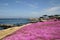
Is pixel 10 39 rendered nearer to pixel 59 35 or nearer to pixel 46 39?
pixel 46 39

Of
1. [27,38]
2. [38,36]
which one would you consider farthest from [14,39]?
[38,36]

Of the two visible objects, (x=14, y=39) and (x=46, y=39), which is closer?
(x=46, y=39)

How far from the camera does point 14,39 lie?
6.83 m

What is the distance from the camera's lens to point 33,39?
6551 millimetres

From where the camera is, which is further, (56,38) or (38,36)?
(38,36)

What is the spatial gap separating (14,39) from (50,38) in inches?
66.8

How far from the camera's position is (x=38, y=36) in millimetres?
6922

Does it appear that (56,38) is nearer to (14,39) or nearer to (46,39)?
(46,39)

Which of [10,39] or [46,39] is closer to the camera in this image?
[46,39]

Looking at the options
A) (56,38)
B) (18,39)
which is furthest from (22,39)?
(56,38)

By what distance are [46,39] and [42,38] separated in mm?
259

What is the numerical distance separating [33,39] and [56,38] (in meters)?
1.04

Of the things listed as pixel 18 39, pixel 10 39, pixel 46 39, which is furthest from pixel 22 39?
pixel 46 39

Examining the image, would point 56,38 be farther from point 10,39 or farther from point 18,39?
point 10,39
